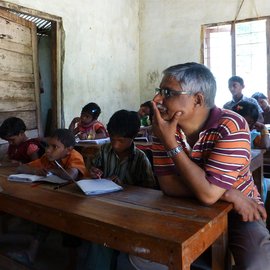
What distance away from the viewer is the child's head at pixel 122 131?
6.49 ft

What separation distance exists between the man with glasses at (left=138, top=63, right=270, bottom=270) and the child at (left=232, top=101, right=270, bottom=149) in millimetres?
1445

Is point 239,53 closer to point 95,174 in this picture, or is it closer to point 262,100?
point 262,100

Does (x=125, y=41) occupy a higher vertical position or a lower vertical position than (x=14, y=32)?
higher

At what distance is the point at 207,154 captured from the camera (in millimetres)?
1404

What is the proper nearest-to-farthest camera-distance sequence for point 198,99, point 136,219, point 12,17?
point 136,219 < point 198,99 < point 12,17

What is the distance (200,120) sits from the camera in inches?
57.0

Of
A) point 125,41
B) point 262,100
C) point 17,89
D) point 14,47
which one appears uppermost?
point 125,41

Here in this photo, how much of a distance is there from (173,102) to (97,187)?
53 cm

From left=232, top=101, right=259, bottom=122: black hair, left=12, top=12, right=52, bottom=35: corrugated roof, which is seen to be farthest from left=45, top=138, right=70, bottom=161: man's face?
left=12, top=12, right=52, bottom=35: corrugated roof

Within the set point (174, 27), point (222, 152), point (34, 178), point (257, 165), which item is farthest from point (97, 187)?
point (174, 27)

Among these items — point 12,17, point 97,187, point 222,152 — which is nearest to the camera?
point 222,152

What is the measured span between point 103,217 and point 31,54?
12.3 ft

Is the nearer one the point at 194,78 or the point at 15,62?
the point at 194,78

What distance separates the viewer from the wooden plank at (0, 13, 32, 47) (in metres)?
4.02
